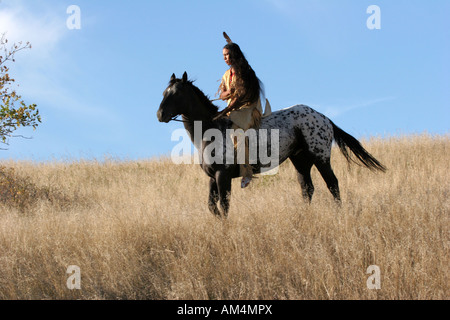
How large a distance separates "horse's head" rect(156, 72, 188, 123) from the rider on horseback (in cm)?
64

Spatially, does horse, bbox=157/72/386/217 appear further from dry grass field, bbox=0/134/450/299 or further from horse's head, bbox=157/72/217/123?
dry grass field, bbox=0/134/450/299

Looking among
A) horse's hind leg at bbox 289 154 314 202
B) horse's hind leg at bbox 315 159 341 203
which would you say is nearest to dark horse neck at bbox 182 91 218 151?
horse's hind leg at bbox 289 154 314 202

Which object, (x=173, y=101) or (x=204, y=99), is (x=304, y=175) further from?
(x=173, y=101)

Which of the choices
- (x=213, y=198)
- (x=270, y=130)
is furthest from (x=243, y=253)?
(x=270, y=130)

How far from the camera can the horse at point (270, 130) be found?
6199 mm

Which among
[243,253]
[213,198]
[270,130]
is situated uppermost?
[270,130]

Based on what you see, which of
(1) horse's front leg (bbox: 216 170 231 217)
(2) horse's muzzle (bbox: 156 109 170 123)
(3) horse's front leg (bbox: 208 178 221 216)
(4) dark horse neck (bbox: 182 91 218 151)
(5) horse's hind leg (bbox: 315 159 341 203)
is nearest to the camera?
(2) horse's muzzle (bbox: 156 109 170 123)

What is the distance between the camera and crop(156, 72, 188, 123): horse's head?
598 cm

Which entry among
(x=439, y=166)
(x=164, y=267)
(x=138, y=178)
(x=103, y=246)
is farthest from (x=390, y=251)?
(x=138, y=178)

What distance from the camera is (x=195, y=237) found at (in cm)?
575

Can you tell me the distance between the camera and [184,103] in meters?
6.23

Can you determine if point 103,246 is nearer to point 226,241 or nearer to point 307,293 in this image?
point 226,241

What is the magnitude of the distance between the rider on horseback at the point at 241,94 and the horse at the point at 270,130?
0.17m

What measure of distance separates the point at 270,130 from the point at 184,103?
5.20 feet
